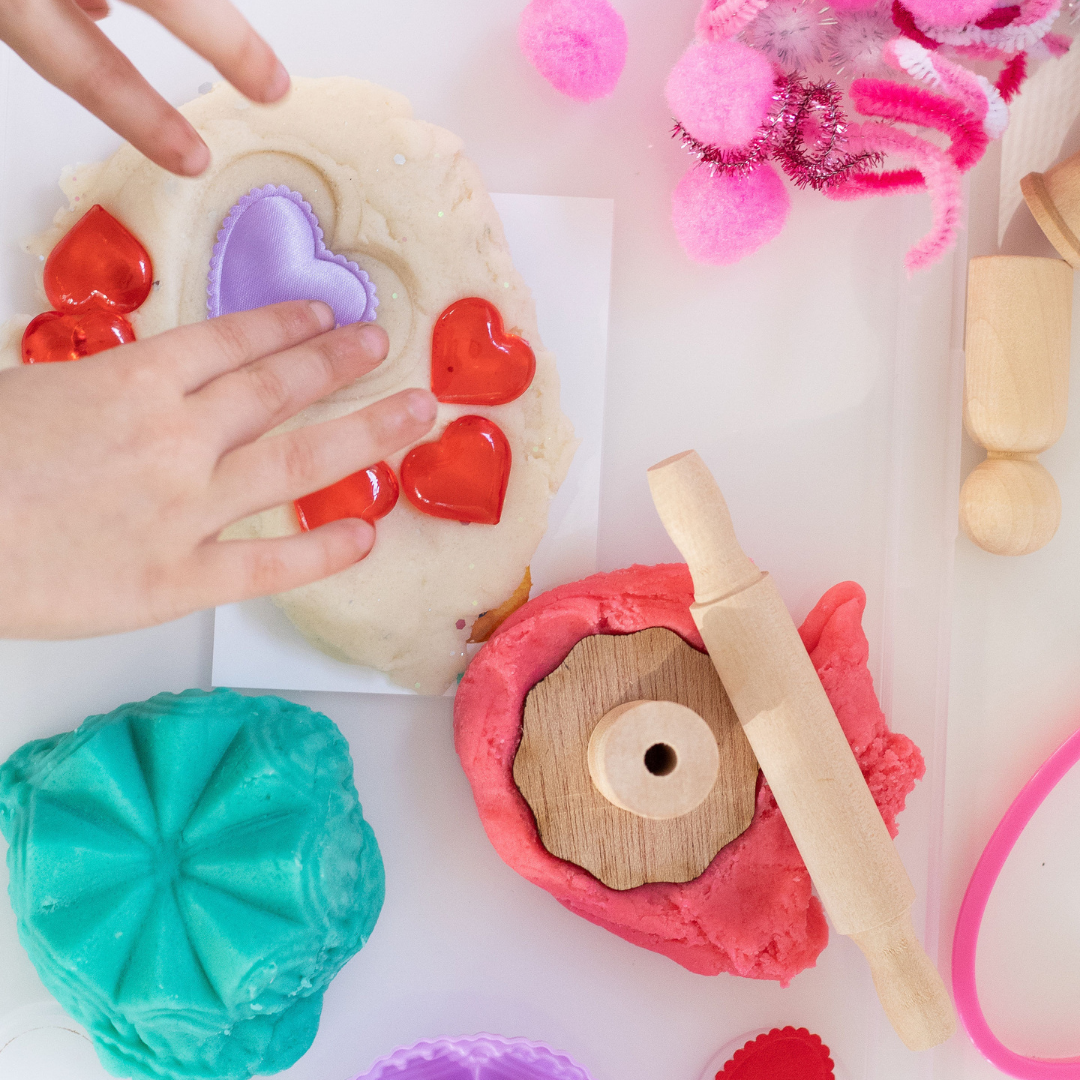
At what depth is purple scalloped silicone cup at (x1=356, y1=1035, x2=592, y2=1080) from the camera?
2.50ft

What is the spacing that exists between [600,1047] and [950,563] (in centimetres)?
54

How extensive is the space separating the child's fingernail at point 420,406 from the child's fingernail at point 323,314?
0.31 feet

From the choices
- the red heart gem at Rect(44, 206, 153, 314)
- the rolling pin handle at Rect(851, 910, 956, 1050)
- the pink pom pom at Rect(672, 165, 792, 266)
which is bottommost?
the rolling pin handle at Rect(851, 910, 956, 1050)

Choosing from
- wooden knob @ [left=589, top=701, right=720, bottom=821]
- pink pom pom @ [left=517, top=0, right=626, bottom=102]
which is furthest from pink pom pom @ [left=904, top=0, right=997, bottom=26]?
wooden knob @ [left=589, top=701, right=720, bottom=821]

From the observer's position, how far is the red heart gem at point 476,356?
0.77 meters

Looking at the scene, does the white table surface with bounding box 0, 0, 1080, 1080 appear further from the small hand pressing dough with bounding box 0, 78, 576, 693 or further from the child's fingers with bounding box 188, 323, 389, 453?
the child's fingers with bounding box 188, 323, 389, 453

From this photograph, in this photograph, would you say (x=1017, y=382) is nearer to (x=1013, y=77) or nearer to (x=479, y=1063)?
(x=1013, y=77)

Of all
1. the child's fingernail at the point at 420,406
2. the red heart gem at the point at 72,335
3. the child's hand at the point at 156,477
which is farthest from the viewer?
the red heart gem at the point at 72,335

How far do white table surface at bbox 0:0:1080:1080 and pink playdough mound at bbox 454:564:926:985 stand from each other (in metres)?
0.08

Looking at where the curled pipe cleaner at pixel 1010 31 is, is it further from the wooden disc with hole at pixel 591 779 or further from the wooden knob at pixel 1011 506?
the wooden disc with hole at pixel 591 779

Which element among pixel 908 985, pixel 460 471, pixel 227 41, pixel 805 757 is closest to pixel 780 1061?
pixel 908 985

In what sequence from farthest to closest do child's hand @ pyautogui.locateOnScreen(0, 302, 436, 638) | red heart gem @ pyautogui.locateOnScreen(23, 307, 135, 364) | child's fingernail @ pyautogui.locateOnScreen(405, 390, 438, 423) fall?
red heart gem @ pyautogui.locateOnScreen(23, 307, 135, 364) → child's fingernail @ pyautogui.locateOnScreen(405, 390, 438, 423) → child's hand @ pyautogui.locateOnScreen(0, 302, 436, 638)

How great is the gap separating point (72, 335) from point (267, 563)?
0.33 m

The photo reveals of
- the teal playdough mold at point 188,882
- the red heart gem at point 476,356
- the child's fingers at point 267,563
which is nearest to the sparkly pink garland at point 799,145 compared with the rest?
the red heart gem at point 476,356
